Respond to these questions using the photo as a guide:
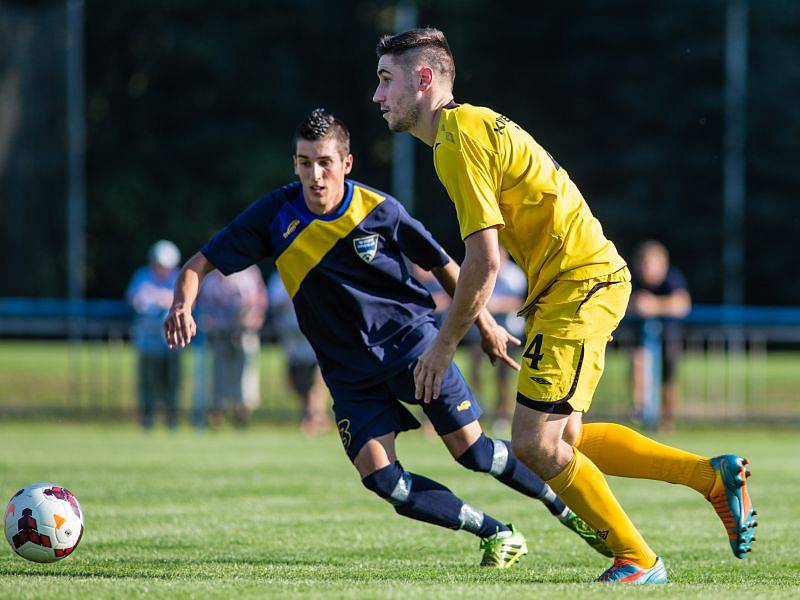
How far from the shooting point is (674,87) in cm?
3609

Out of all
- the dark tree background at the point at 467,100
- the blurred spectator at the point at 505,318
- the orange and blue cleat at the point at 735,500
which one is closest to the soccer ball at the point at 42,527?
the orange and blue cleat at the point at 735,500

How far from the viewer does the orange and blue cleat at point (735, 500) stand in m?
5.52

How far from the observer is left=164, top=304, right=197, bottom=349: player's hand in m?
5.80

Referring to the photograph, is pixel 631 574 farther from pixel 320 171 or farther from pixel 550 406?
pixel 320 171

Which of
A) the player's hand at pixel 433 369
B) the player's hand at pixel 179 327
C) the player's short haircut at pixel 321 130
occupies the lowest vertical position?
the player's hand at pixel 433 369

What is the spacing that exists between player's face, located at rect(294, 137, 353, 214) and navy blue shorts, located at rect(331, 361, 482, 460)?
887 mm

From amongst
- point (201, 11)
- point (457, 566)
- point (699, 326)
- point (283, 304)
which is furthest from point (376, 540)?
point (201, 11)

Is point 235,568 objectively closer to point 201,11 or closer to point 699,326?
point 699,326

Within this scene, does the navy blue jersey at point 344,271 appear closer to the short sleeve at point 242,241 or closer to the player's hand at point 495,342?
the short sleeve at point 242,241

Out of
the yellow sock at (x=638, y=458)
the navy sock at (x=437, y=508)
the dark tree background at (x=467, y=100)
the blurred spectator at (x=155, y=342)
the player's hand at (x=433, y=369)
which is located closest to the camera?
the player's hand at (x=433, y=369)

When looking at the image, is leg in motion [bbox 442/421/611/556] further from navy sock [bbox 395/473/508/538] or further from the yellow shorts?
the yellow shorts

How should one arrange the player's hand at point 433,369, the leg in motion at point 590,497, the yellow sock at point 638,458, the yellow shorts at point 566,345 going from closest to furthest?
the player's hand at point 433,369
the yellow shorts at point 566,345
the leg in motion at point 590,497
the yellow sock at point 638,458

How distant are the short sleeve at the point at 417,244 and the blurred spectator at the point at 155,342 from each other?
370 inches

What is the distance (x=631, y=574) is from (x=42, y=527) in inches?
103
